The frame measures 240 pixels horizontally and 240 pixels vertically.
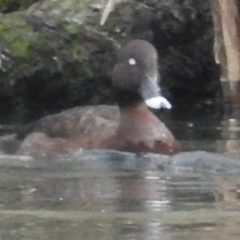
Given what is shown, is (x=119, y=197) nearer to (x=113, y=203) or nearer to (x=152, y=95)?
(x=113, y=203)

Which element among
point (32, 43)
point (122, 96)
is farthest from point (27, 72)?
point (122, 96)

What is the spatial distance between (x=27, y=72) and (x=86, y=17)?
932 mm

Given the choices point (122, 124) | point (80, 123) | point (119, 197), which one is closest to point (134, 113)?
point (122, 124)

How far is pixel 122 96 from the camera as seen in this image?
891 centimetres

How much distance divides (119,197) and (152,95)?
2.87 metres

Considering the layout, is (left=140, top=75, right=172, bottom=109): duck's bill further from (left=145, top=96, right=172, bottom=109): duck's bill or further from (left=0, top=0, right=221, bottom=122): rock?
(left=0, top=0, right=221, bottom=122): rock

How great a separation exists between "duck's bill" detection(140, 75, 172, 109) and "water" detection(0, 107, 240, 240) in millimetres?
475

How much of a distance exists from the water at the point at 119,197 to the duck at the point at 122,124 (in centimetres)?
22

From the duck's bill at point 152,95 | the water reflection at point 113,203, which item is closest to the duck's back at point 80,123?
the duck's bill at point 152,95

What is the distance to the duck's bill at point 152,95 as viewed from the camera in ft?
27.7

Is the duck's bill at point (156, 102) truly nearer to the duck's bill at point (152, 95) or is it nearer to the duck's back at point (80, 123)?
the duck's bill at point (152, 95)

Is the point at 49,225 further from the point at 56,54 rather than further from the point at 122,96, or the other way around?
the point at 56,54

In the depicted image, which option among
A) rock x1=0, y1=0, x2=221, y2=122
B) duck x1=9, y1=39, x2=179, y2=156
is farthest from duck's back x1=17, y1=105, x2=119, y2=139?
rock x1=0, y1=0, x2=221, y2=122

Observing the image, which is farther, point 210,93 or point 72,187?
point 210,93
